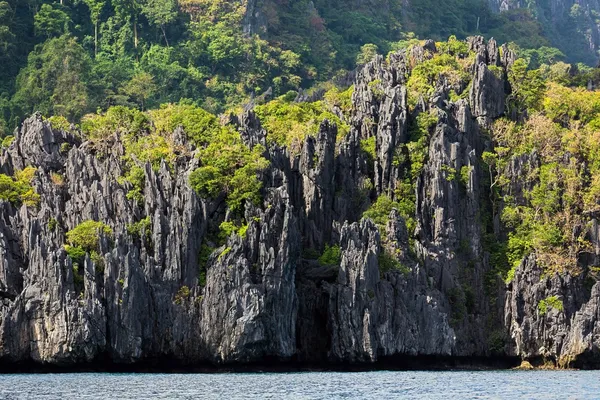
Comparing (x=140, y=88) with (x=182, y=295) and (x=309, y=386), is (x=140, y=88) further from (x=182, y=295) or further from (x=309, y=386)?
(x=309, y=386)

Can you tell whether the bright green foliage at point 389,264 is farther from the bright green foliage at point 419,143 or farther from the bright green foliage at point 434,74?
the bright green foliage at point 434,74

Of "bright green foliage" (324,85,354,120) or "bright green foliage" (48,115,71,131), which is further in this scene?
"bright green foliage" (324,85,354,120)

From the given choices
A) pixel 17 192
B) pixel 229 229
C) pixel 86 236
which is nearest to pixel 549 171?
pixel 229 229

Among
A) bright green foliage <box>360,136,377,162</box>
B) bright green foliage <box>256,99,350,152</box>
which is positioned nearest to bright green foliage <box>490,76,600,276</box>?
bright green foliage <box>360,136,377,162</box>

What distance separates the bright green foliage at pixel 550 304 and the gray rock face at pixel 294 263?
363mm

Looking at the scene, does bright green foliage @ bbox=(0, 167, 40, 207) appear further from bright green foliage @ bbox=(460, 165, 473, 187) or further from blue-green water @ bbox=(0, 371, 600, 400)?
bright green foliage @ bbox=(460, 165, 473, 187)

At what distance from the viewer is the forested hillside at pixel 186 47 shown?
115250 mm

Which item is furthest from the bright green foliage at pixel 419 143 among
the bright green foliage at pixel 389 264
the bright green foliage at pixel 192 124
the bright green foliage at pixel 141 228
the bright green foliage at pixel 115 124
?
the bright green foliage at pixel 141 228

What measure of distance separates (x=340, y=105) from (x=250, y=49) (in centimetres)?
3333

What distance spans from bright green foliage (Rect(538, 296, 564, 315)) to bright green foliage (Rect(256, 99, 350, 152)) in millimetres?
17565

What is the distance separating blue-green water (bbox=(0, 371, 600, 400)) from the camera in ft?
187

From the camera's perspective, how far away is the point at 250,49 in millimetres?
131750

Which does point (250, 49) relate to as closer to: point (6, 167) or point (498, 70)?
point (498, 70)

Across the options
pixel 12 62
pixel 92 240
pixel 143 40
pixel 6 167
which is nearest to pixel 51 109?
pixel 12 62
